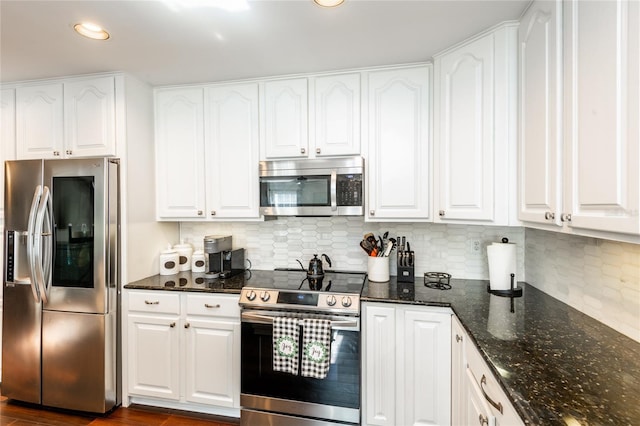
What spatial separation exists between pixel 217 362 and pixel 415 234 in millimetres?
1723

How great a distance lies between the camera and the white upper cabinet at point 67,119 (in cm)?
236

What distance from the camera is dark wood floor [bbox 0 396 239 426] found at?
2207mm

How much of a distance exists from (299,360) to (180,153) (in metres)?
1.84

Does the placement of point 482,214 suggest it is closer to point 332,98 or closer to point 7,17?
point 332,98

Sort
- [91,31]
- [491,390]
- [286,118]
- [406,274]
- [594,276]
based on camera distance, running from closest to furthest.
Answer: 1. [491,390]
2. [594,276]
3. [91,31]
4. [406,274]
5. [286,118]

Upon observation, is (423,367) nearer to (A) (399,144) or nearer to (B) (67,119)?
(A) (399,144)

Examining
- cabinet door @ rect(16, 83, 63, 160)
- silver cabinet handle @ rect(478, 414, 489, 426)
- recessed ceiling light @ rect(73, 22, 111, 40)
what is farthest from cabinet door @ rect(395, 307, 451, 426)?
cabinet door @ rect(16, 83, 63, 160)

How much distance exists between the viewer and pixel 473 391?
1390mm

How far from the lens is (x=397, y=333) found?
6.33 feet

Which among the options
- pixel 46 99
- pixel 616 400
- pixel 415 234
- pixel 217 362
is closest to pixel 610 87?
pixel 616 400

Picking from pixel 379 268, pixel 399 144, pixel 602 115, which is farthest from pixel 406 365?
pixel 602 115

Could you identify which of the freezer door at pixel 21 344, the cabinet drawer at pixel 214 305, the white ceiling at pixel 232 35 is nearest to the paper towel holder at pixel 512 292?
the white ceiling at pixel 232 35

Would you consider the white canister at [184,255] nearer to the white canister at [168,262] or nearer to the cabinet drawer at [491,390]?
the white canister at [168,262]

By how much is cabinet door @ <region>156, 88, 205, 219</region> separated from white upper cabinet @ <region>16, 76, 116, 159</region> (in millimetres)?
364
